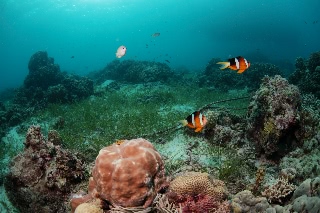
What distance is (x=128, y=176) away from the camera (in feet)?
12.6

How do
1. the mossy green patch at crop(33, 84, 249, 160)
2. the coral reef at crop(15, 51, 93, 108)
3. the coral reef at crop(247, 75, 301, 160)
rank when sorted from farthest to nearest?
the coral reef at crop(15, 51, 93, 108) < the mossy green patch at crop(33, 84, 249, 160) < the coral reef at crop(247, 75, 301, 160)

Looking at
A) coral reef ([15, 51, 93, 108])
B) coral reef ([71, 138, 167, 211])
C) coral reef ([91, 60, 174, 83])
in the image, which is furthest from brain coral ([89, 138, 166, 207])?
coral reef ([91, 60, 174, 83])

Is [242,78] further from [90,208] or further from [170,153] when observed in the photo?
[90,208]

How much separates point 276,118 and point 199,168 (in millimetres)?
2375

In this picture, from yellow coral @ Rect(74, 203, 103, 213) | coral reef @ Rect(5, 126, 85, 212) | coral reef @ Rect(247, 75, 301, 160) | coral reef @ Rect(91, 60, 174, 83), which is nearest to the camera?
yellow coral @ Rect(74, 203, 103, 213)

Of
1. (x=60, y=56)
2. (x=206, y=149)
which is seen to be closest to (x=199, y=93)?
(x=206, y=149)

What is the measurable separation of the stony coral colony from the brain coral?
0.02 meters

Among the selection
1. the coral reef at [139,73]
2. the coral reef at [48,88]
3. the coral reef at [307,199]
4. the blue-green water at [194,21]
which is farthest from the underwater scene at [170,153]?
the blue-green water at [194,21]

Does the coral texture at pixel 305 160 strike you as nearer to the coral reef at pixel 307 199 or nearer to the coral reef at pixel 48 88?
the coral reef at pixel 307 199

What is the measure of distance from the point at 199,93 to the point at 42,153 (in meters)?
14.1

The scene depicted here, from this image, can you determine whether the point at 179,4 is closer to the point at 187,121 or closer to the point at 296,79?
the point at 296,79

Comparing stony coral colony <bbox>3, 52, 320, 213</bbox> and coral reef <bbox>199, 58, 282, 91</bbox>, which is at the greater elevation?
stony coral colony <bbox>3, 52, 320, 213</bbox>

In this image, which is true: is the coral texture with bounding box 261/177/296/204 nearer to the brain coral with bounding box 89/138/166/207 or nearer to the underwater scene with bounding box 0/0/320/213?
the underwater scene with bounding box 0/0/320/213

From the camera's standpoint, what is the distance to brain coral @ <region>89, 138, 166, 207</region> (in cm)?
385
